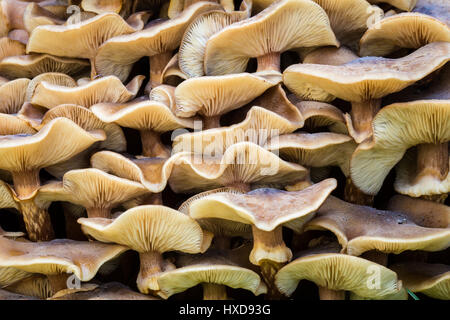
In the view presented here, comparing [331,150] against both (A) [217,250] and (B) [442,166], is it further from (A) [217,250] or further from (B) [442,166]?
(A) [217,250]

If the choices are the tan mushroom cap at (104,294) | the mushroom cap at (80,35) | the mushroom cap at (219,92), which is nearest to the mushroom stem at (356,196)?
the mushroom cap at (219,92)

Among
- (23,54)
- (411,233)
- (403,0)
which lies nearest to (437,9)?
(403,0)

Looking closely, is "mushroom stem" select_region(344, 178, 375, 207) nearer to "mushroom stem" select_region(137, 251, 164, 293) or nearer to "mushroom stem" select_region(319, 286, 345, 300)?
"mushroom stem" select_region(319, 286, 345, 300)

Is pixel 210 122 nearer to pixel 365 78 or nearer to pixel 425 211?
pixel 365 78

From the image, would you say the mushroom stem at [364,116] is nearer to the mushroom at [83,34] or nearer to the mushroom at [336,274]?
the mushroom at [336,274]

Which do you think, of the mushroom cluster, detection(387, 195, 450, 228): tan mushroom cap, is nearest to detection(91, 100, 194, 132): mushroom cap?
the mushroom cluster

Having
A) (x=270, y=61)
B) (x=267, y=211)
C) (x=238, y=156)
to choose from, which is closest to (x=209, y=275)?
(x=267, y=211)
